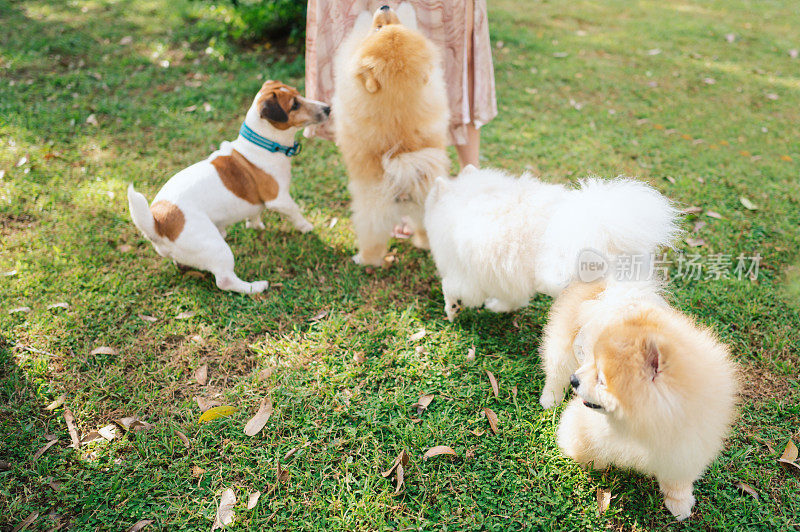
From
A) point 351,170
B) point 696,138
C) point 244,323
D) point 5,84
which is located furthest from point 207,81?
point 696,138

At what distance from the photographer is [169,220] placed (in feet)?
9.45

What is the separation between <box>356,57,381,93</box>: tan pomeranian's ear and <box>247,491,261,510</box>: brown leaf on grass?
232 cm

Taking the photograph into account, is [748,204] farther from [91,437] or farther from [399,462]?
[91,437]

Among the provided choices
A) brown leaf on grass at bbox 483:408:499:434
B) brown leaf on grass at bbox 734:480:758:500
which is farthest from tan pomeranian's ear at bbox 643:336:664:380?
brown leaf on grass at bbox 734:480:758:500

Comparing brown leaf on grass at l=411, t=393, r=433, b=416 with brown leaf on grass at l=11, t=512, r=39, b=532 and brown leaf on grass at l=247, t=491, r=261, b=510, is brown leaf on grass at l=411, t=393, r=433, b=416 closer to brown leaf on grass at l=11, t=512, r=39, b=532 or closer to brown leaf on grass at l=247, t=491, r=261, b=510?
brown leaf on grass at l=247, t=491, r=261, b=510

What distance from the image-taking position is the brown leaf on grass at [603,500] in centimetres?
210

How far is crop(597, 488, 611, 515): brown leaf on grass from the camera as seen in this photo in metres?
2.10

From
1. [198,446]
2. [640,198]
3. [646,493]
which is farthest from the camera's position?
[198,446]

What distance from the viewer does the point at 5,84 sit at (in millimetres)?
5637

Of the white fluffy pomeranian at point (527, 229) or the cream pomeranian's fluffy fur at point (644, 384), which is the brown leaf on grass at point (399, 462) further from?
the white fluffy pomeranian at point (527, 229)

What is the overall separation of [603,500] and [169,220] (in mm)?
2937

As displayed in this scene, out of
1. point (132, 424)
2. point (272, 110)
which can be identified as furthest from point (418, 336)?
point (272, 110)

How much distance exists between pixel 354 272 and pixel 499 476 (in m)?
1.78

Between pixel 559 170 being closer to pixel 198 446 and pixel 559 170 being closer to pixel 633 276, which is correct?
pixel 633 276
